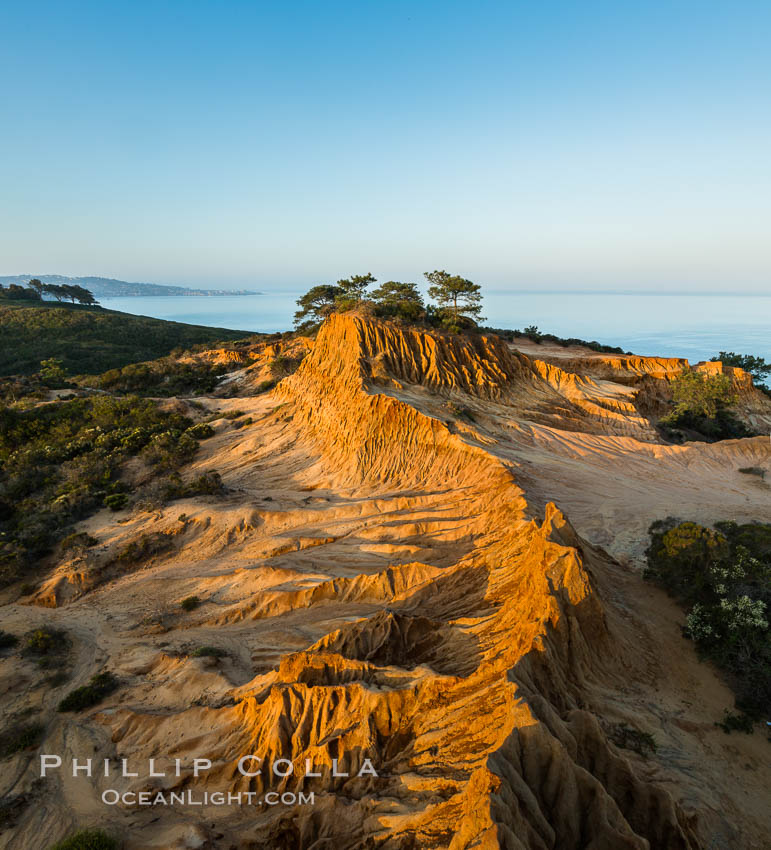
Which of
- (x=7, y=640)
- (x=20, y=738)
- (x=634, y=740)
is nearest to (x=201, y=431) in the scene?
(x=7, y=640)

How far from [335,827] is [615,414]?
3027 centimetres

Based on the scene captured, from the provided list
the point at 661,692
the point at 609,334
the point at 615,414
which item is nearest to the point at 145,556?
the point at 661,692

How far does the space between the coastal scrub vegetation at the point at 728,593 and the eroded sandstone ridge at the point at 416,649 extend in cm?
59

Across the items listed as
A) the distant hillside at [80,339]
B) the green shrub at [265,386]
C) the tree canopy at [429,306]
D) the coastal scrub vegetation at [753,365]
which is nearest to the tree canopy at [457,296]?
the tree canopy at [429,306]

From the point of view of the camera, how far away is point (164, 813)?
852 cm

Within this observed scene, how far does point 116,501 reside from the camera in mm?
22156

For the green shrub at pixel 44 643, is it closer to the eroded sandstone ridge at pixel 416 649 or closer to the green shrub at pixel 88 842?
the eroded sandstone ridge at pixel 416 649

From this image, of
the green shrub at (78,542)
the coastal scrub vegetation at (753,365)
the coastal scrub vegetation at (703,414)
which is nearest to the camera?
the green shrub at (78,542)

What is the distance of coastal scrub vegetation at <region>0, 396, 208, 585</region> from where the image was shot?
20.2 m

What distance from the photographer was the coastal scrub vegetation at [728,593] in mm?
10008

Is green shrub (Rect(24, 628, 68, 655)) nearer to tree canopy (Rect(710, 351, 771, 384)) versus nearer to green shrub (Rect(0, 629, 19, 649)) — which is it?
green shrub (Rect(0, 629, 19, 649))

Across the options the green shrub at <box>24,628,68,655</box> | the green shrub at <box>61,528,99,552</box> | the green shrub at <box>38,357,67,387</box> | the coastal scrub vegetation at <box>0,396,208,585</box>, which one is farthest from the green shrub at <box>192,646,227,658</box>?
the green shrub at <box>38,357,67,387</box>

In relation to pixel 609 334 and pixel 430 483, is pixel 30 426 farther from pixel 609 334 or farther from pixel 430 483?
pixel 609 334

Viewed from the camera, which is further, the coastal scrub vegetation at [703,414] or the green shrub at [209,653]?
the coastal scrub vegetation at [703,414]
